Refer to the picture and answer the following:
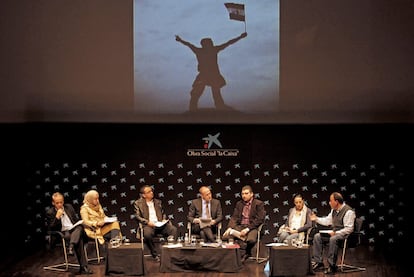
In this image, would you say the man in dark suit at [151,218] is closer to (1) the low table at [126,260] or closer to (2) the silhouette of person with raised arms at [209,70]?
(1) the low table at [126,260]

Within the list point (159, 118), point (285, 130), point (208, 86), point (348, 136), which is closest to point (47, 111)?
point (159, 118)

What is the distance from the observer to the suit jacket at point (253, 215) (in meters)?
10.5

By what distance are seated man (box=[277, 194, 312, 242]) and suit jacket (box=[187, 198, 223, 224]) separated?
95 cm

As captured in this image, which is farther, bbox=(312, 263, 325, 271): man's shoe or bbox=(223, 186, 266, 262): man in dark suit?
bbox=(223, 186, 266, 262): man in dark suit

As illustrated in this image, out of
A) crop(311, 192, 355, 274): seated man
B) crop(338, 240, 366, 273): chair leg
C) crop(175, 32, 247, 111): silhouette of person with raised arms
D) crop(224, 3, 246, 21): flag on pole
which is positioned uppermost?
crop(224, 3, 246, 21): flag on pole

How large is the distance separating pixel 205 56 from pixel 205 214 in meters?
2.50

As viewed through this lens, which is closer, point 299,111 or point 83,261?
point 83,261

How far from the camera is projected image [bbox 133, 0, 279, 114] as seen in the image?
11727mm

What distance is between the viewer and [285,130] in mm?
→ 11703

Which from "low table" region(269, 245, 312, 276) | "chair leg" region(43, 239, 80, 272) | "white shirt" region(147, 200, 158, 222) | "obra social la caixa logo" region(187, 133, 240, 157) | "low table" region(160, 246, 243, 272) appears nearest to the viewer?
"low table" region(269, 245, 312, 276)

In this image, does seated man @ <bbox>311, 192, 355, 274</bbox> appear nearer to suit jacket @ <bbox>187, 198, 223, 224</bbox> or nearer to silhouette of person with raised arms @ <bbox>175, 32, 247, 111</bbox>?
suit jacket @ <bbox>187, 198, 223, 224</bbox>

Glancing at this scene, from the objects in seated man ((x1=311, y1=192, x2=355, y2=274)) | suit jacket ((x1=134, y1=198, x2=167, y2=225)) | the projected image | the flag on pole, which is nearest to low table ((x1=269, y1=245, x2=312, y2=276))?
seated man ((x1=311, y1=192, x2=355, y2=274))

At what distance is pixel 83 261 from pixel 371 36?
5397mm

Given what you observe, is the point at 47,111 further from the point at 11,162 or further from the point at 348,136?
the point at 348,136
